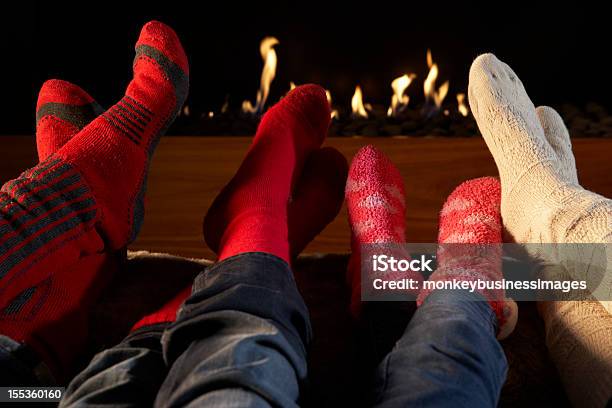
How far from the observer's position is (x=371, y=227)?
714mm

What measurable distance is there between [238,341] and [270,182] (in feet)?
1.15

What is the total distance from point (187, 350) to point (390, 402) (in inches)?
5.9

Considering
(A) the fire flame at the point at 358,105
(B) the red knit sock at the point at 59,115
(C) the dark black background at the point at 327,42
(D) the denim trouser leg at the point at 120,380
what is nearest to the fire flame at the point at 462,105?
(C) the dark black background at the point at 327,42

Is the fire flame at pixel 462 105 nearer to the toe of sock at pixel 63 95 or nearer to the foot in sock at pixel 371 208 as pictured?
the foot in sock at pixel 371 208

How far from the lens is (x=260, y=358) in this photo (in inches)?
15.6

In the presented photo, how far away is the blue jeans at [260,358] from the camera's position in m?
0.38

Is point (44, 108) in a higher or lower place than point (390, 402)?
higher

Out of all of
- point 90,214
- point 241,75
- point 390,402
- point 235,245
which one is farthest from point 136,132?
point 241,75

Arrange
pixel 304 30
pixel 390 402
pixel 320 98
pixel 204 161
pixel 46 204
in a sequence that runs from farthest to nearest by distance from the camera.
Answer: pixel 304 30
pixel 204 161
pixel 320 98
pixel 46 204
pixel 390 402

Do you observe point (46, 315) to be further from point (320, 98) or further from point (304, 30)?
point (304, 30)

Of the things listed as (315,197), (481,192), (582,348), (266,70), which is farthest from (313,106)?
(582,348)

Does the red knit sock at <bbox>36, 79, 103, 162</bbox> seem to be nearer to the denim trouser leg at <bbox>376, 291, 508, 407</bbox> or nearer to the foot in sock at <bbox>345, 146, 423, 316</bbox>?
the foot in sock at <bbox>345, 146, 423, 316</bbox>

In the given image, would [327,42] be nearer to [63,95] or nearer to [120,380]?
[63,95]

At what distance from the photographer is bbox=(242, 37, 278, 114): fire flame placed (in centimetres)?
129
